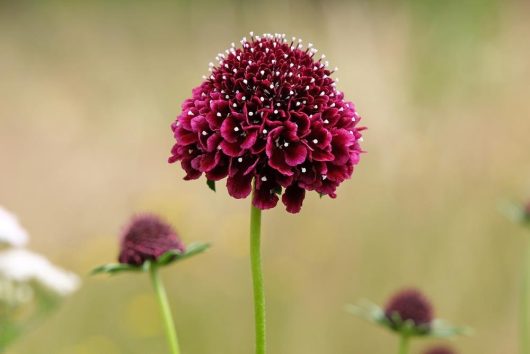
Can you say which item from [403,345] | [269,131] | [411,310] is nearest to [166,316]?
[269,131]

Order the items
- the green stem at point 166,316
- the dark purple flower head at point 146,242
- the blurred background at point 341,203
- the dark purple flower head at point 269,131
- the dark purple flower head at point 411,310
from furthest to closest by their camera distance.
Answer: the blurred background at point 341,203 → the dark purple flower head at point 411,310 → the dark purple flower head at point 146,242 → the green stem at point 166,316 → the dark purple flower head at point 269,131

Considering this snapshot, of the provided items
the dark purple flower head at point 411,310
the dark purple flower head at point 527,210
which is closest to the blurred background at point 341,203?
the dark purple flower head at point 527,210

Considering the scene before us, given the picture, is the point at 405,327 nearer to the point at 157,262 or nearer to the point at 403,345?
the point at 403,345

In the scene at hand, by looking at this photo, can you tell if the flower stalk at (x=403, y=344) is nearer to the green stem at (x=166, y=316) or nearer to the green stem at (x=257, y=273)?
the green stem at (x=166, y=316)

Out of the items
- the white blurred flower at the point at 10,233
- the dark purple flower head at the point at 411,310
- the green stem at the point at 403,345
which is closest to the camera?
the green stem at the point at 403,345

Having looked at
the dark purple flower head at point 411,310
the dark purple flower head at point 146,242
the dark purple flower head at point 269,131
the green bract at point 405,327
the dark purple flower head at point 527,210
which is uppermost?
the dark purple flower head at point 527,210

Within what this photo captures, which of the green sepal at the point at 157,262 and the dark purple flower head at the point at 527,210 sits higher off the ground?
the dark purple flower head at the point at 527,210

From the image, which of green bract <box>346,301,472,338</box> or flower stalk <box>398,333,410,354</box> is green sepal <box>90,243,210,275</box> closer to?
green bract <box>346,301,472,338</box>

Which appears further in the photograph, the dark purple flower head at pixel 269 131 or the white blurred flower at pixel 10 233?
the white blurred flower at pixel 10 233
